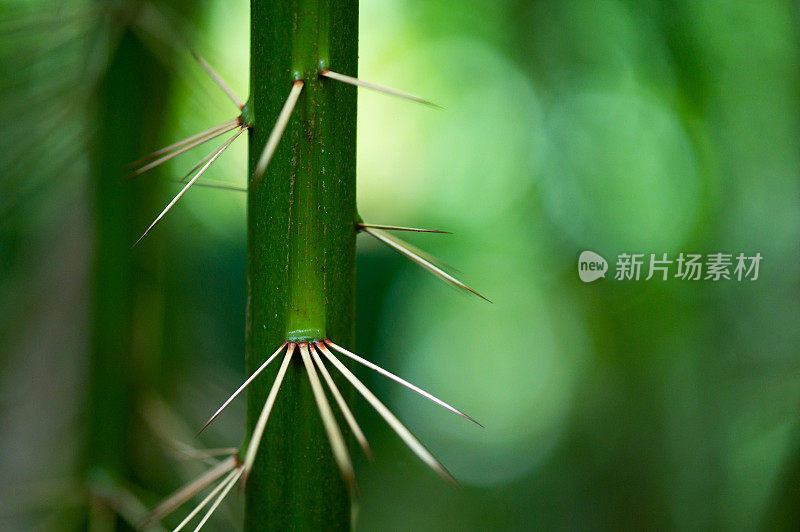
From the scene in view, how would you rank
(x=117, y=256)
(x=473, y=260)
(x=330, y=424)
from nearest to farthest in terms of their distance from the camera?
(x=330, y=424), (x=117, y=256), (x=473, y=260)

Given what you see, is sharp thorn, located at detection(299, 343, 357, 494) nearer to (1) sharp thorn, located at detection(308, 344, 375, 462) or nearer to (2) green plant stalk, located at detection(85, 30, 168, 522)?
(1) sharp thorn, located at detection(308, 344, 375, 462)

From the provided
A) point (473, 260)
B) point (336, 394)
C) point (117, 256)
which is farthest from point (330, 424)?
point (473, 260)

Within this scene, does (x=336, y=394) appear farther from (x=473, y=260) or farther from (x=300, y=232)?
(x=473, y=260)

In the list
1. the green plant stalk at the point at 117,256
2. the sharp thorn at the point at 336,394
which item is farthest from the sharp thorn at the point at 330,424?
the green plant stalk at the point at 117,256

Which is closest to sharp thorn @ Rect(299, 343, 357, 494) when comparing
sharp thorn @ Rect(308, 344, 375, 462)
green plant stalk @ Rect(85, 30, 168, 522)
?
sharp thorn @ Rect(308, 344, 375, 462)

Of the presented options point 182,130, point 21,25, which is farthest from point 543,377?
point 21,25

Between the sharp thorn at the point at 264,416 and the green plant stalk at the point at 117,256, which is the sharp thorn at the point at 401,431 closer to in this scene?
the sharp thorn at the point at 264,416

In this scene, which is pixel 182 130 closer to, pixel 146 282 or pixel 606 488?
pixel 146 282
